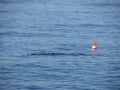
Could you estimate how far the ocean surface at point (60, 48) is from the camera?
139 ft

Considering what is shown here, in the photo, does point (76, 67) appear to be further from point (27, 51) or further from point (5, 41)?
point (5, 41)

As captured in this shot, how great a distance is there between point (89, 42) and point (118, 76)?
1478cm

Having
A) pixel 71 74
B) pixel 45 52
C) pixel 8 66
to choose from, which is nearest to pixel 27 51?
pixel 45 52

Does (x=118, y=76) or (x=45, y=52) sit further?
(x=45, y=52)

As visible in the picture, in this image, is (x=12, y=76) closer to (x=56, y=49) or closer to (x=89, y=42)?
(x=56, y=49)

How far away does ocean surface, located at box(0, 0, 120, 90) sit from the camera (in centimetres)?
4225

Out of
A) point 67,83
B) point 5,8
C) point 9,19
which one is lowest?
point 67,83

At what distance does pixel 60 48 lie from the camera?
178 feet

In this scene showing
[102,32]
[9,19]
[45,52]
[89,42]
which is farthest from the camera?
[9,19]

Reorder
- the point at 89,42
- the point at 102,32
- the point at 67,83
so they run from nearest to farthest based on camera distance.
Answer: the point at 67,83
the point at 89,42
the point at 102,32

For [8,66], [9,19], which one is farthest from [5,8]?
[8,66]

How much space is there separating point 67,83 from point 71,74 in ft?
9.74

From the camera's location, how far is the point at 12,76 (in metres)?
43.8

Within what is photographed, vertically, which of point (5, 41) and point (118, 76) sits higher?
point (5, 41)
